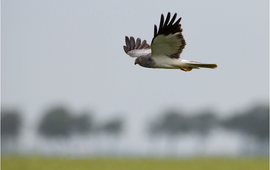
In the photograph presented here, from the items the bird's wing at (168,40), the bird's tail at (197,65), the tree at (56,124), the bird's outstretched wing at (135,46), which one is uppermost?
the tree at (56,124)

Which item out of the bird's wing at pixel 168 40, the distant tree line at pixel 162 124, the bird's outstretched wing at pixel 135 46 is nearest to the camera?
the bird's wing at pixel 168 40

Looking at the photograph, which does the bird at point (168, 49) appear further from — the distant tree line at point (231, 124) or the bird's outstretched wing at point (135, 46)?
the distant tree line at point (231, 124)

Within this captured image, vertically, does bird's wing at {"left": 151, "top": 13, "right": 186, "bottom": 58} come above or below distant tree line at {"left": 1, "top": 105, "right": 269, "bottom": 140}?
below

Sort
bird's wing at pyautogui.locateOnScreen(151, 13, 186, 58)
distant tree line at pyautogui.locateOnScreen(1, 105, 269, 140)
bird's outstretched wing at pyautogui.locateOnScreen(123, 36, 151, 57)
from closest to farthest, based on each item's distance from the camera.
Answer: bird's wing at pyautogui.locateOnScreen(151, 13, 186, 58)
bird's outstretched wing at pyautogui.locateOnScreen(123, 36, 151, 57)
distant tree line at pyautogui.locateOnScreen(1, 105, 269, 140)

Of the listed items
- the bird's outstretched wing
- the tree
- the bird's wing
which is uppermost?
the tree

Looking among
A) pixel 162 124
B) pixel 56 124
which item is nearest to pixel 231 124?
pixel 162 124

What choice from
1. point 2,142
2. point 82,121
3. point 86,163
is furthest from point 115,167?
point 82,121

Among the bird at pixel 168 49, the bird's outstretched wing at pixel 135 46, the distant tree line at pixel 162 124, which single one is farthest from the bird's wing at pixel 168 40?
the distant tree line at pixel 162 124

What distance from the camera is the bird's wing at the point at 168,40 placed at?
1264 cm

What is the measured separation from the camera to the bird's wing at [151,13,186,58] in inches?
498

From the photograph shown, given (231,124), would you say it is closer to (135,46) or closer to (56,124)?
(56,124)

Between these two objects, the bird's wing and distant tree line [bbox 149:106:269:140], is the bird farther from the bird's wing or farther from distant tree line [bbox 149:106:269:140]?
distant tree line [bbox 149:106:269:140]

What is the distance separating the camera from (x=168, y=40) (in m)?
12.7

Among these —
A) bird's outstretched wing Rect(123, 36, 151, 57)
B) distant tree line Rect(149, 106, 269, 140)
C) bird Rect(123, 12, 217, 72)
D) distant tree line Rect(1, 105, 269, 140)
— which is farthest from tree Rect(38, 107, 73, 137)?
bird Rect(123, 12, 217, 72)
